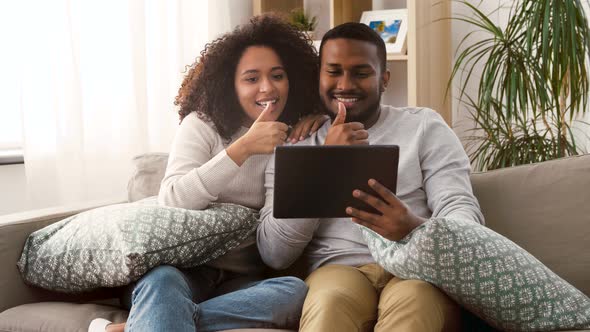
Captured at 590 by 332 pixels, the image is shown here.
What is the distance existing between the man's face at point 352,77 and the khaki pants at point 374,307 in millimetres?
404

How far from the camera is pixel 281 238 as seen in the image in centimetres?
169

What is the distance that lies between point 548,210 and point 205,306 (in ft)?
2.54

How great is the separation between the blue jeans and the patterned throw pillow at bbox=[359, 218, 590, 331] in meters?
0.27

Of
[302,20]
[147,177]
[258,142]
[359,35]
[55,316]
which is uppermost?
[302,20]

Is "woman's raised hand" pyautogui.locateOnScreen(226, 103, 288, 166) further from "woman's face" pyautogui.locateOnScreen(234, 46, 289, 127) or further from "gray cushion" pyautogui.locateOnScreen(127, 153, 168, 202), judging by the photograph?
"gray cushion" pyautogui.locateOnScreen(127, 153, 168, 202)

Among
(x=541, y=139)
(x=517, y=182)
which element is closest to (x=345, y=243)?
(x=517, y=182)

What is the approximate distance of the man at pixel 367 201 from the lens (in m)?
1.46

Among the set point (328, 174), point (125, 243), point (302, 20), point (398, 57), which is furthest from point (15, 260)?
point (302, 20)

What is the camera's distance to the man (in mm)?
1462

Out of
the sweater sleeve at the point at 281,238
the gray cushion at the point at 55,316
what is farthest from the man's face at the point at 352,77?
the gray cushion at the point at 55,316

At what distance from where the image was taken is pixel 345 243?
5.62 feet


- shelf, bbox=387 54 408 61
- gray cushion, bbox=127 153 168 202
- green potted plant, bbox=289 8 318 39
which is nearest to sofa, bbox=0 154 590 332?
gray cushion, bbox=127 153 168 202

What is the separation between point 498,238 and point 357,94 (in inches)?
19.3

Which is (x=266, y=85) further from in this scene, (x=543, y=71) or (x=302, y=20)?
(x=302, y=20)
